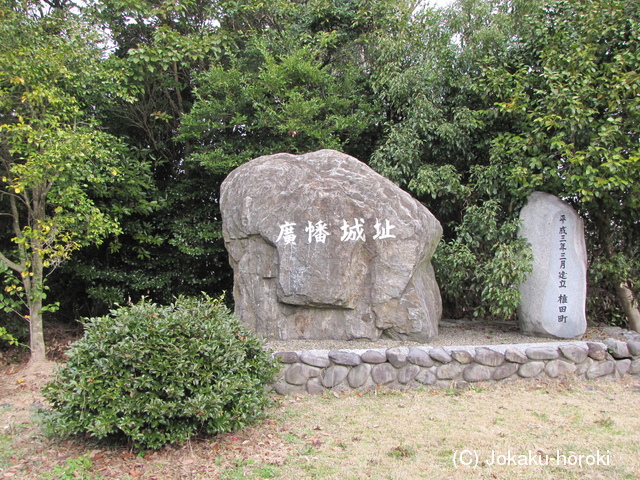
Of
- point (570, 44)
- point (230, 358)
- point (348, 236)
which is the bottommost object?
point (230, 358)

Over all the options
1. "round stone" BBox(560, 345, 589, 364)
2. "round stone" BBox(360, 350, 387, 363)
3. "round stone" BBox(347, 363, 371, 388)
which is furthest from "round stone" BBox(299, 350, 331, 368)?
"round stone" BBox(560, 345, 589, 364)

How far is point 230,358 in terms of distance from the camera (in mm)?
4332

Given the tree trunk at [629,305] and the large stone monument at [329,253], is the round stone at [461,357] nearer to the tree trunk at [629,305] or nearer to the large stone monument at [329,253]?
the large stone monument at [329,253]

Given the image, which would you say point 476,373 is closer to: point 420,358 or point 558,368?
point 420,358

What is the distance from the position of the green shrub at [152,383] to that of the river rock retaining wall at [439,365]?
3.88ft

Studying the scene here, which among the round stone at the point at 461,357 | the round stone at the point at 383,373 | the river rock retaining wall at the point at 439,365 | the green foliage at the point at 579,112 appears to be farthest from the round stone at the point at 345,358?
the green foliage at the point at 579,112

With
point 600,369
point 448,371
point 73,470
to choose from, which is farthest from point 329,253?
point 73,470

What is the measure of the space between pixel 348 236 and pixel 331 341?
1267 mm

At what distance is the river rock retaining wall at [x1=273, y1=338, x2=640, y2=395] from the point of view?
5586 millimetres

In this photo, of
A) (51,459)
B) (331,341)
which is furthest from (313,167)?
(51,459)

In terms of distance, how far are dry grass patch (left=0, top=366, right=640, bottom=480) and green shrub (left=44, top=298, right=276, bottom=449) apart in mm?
194

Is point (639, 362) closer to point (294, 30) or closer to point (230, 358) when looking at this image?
point (230, 358)

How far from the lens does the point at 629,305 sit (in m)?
7.86

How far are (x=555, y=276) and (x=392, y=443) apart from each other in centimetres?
383
